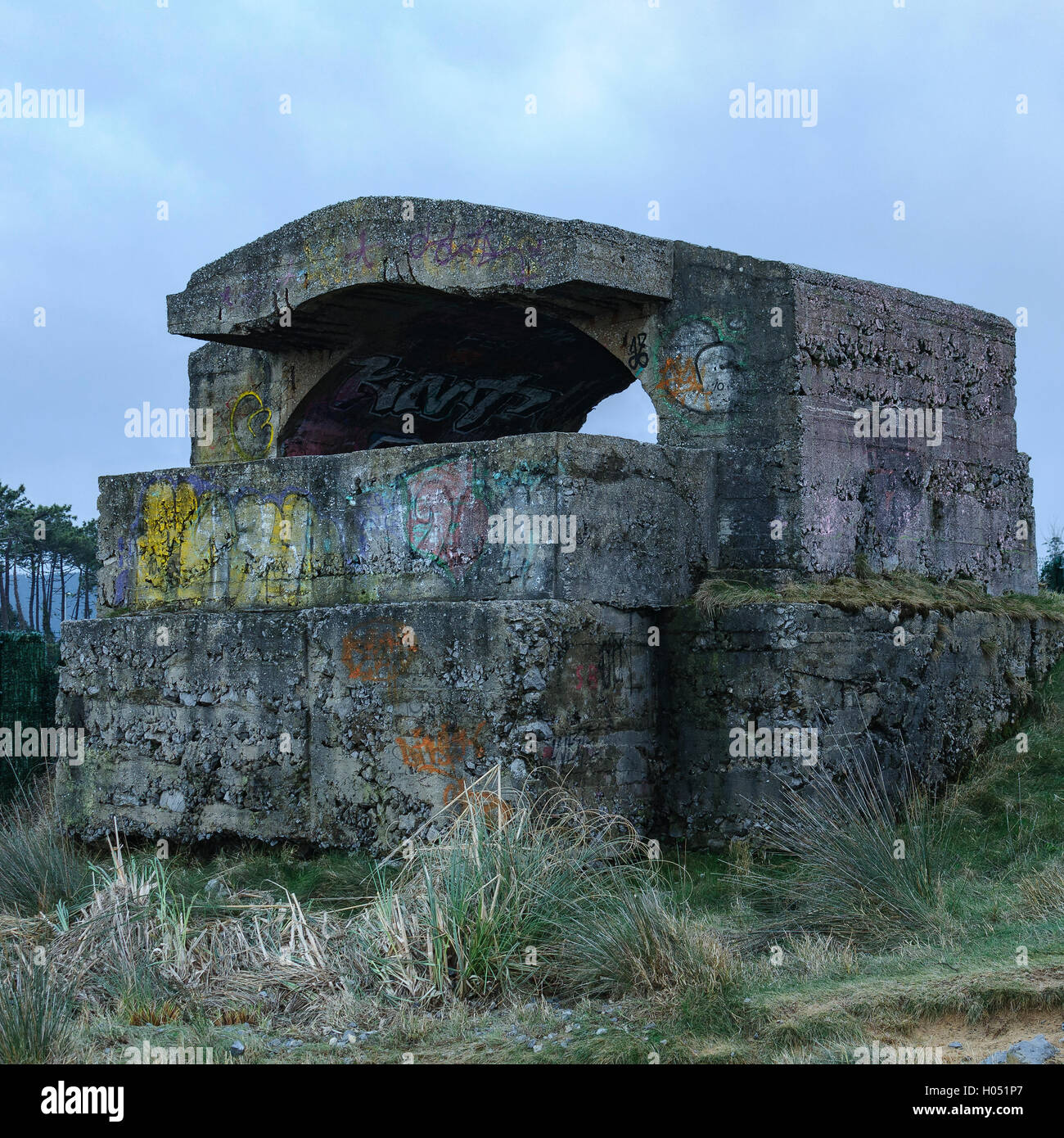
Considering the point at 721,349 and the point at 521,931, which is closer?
the point at 521,931

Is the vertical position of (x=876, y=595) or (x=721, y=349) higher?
(x=721, y=349)

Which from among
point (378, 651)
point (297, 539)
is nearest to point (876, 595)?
point (378, 651)

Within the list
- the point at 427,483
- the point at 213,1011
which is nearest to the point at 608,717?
the point at 427,483

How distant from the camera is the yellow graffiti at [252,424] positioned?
1318 cm

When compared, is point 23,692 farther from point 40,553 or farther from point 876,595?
point 40,553

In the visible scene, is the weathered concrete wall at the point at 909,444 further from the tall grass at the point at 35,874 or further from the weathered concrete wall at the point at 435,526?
the tall grass at the point at 35,874

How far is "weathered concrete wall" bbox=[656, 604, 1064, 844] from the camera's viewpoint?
364 inches

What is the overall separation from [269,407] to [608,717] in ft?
18.9

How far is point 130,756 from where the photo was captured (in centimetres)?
1084

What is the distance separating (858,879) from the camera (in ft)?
23.7

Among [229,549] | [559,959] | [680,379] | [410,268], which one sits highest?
[410,268]

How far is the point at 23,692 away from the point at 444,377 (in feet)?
18.4

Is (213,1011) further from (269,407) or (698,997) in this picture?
(269,407)

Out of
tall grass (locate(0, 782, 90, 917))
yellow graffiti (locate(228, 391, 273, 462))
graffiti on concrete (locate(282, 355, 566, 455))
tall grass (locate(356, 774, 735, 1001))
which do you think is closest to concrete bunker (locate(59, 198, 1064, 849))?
graffiti on concrete (locate(282, 355, 566, 455))
